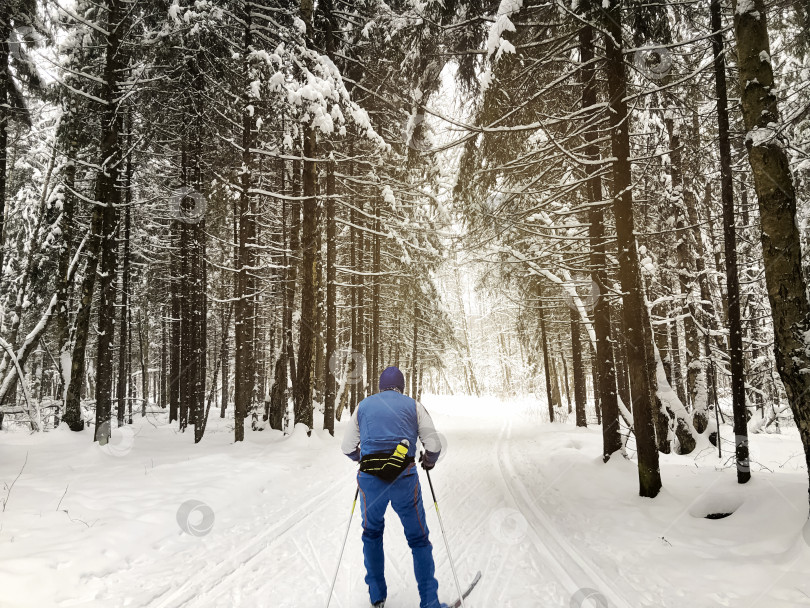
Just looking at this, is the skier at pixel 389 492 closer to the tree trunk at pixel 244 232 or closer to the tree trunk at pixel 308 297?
the tree trunk at pixel 244 232

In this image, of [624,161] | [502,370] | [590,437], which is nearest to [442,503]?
[624,161]

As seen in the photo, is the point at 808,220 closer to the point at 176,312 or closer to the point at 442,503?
the point at 442,503

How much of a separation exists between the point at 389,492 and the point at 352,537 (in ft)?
8.95

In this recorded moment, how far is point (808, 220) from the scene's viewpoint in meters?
10.1

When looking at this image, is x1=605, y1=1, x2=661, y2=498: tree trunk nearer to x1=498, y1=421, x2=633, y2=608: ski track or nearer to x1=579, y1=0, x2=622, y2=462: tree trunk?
x1=579, y1=0, x2=622, y2=462: tree trunk

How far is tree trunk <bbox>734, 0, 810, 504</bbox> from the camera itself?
15.0ft

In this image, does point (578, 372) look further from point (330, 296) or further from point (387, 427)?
point (387, 427)

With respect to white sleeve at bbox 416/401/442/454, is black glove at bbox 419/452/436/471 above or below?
below

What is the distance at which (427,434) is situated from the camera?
4434 millimetres

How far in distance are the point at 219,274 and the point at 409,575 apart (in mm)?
20444

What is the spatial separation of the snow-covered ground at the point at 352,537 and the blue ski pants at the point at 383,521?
0.40m

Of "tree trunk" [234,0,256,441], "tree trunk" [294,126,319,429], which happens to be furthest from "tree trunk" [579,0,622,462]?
"tree trunk" [234,0,256,441]

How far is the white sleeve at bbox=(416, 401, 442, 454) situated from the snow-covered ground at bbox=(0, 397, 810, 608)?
149cm

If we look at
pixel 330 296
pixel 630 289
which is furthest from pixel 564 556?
pixel 330 296
